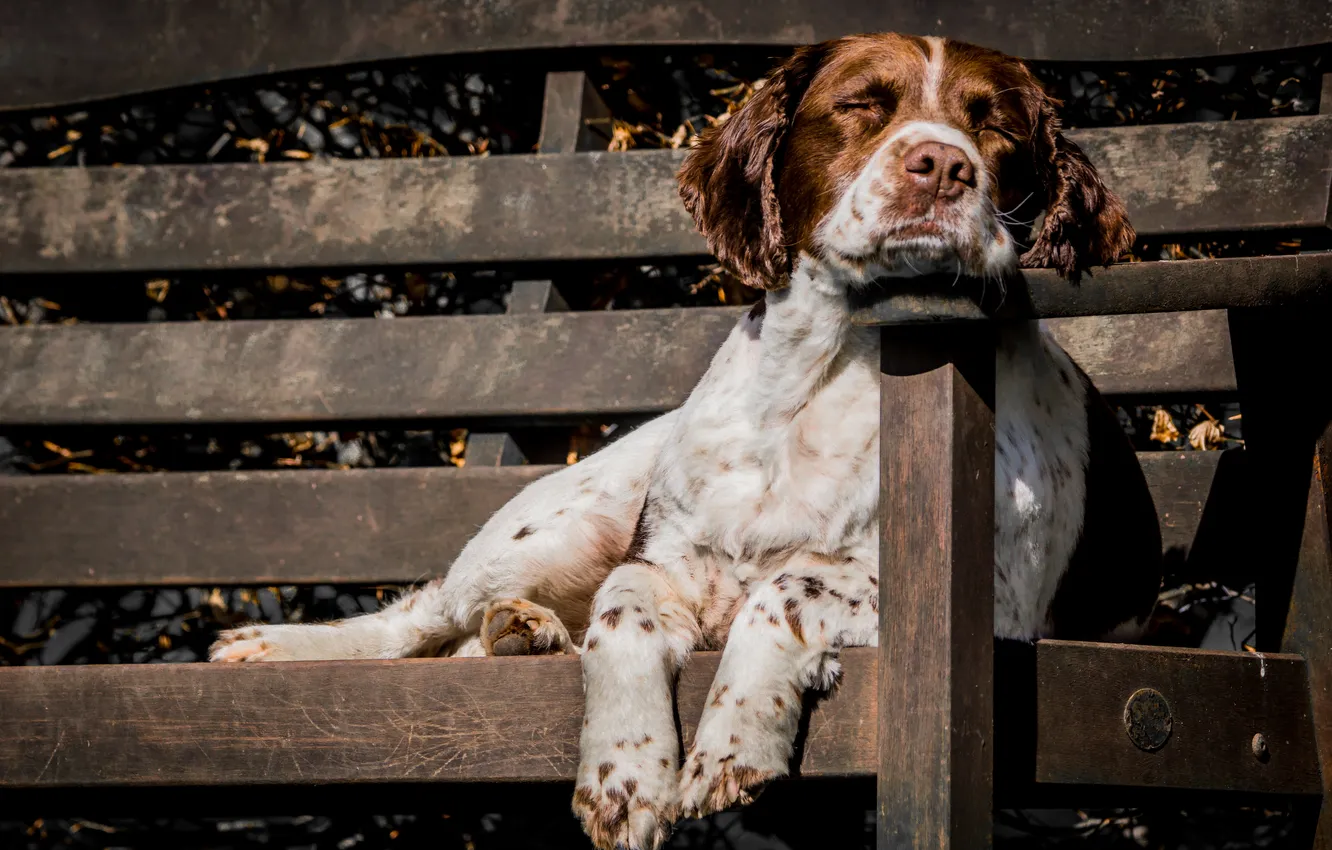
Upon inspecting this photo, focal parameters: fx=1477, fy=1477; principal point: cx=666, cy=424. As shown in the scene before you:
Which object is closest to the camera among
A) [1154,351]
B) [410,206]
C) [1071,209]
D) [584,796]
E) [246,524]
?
[584,796]

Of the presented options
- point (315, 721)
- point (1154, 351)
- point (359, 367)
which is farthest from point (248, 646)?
point (1154, 351)

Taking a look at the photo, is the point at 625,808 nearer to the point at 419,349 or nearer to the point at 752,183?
the point at 752,183

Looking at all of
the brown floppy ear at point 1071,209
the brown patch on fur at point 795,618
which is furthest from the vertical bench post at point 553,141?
the brown patch on fur at point 795,618

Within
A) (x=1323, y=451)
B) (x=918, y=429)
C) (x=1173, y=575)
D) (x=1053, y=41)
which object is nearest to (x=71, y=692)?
(x=918, y=429)

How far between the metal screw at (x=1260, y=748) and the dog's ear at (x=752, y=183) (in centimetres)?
103

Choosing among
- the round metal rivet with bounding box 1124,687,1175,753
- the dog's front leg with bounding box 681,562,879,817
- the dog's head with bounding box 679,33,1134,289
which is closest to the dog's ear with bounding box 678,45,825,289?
the dog's head with bounding box 679,33,1134,289

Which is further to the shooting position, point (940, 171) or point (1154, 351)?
point (1154, 351)

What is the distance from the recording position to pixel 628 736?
1.90m

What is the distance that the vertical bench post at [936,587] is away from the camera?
174 cm

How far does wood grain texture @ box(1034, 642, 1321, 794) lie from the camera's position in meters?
1.90

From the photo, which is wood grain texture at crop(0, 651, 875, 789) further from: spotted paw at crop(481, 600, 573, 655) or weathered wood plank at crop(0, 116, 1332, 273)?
weathered wood plank at crop(0, 116, 1332, 273)

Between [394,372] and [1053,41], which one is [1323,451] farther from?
[394,372]

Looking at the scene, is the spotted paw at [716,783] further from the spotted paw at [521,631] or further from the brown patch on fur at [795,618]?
the spotted paw at [521,631]

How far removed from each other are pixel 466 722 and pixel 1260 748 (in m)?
1.10
